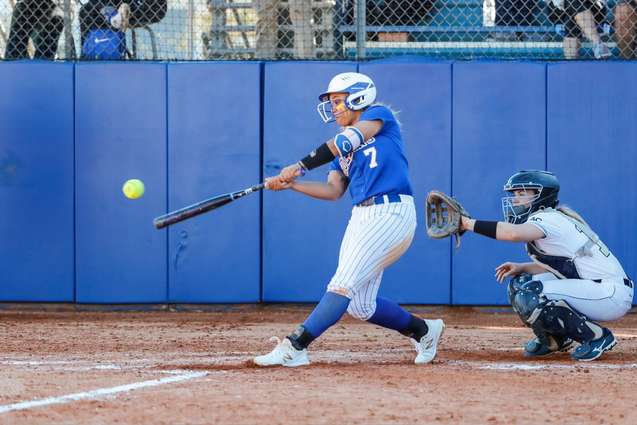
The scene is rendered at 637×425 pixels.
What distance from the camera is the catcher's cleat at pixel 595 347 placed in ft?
20.4

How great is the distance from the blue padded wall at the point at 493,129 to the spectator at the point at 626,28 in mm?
905

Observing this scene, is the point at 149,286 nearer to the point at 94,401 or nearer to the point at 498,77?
the point at 498,77

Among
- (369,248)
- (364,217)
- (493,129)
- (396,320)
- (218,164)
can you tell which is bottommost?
(396,320)

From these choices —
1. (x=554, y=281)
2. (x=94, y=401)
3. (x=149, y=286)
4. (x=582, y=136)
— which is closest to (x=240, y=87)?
(x=149, y=286)

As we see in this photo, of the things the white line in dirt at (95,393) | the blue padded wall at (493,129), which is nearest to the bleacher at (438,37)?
the blue padded wall at (493,129)

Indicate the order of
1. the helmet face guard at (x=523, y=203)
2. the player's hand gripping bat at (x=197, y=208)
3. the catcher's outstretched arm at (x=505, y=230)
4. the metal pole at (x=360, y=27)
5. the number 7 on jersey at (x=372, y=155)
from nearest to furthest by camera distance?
the number 7 on jersey at (x=372, y=155), the catcher's outstretched arm at (x=505, y=230), the player's hand gripping bat at (x=197, y=208), the helmet face guard at (x=523, y=203), the metal pole at (x=360, y=27)

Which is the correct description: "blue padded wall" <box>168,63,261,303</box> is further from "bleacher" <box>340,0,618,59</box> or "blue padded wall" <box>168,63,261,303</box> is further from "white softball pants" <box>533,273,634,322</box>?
"white softball pants" <box>533,273,634,322</box>

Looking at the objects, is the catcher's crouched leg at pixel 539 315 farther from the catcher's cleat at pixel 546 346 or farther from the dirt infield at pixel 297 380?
the dirt infield at pixel 297 380

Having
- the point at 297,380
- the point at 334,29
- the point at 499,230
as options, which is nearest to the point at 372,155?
the point at 499,230

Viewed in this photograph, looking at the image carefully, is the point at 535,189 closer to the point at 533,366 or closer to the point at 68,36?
the point at 533,366

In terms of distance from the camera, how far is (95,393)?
497 cm

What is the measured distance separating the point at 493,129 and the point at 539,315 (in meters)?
3.45

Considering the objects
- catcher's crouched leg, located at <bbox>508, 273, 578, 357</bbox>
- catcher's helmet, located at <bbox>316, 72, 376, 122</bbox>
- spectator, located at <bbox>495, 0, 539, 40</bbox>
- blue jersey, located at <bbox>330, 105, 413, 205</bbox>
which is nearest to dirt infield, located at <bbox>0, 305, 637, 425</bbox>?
catcher's crouched leg, located at <bbox>508, 273, 578, 357</bbox>

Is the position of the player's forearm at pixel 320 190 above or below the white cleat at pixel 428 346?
above
